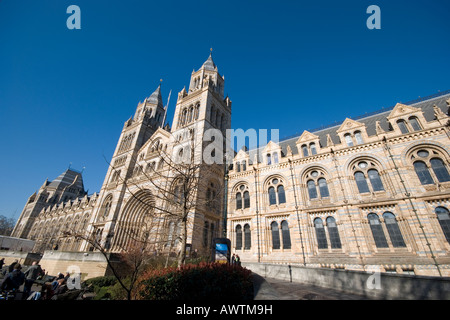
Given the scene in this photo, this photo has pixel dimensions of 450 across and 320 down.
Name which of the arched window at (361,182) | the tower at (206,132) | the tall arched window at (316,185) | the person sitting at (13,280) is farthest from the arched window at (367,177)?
the person sitting at (13,280)

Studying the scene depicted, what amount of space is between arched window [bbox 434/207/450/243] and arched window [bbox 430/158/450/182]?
2.44m

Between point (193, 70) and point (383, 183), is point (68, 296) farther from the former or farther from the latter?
point (193, 70)

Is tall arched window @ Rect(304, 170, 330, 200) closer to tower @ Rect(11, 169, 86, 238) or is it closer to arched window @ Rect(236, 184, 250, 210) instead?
arched window @ Rect(236, 184, 250, 210)

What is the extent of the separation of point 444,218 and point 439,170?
383cm

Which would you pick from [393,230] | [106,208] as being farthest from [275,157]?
[106,208]

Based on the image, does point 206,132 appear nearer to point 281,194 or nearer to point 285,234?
point 281,194

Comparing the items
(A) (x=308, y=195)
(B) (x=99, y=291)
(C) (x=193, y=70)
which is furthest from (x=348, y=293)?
(C) (x=193, y=70)

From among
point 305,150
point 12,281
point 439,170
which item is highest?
point 305,150

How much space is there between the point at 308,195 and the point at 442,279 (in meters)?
13.1

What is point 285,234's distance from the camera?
18531mm

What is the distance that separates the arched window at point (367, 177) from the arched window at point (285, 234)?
296 inches

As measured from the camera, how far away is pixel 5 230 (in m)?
60.5

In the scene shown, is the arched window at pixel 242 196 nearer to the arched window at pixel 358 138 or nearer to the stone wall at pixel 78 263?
the arched window at pixel 358 138

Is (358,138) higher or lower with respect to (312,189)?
higher
